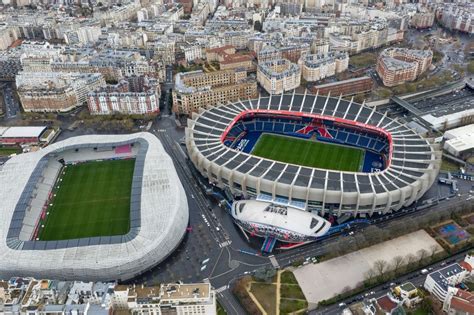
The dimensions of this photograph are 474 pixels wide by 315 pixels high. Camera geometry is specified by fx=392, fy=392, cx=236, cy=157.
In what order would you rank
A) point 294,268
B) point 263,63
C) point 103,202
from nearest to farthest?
point 294,268 < point 103,202 < point 263,63

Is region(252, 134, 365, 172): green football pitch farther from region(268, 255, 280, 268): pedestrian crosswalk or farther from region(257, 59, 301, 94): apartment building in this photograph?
region(268, 255, 280, 268): pedestrian crosswalk

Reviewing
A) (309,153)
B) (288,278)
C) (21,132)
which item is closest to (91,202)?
(21,132)

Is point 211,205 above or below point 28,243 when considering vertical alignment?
below

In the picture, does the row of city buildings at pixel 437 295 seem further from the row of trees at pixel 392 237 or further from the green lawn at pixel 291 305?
the green lawn at pixel 291 305

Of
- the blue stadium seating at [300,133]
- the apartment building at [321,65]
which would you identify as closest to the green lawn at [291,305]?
the blue stadium seating at [300,133]

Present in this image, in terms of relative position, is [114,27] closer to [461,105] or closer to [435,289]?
[461,105]

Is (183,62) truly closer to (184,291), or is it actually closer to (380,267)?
(184,291)

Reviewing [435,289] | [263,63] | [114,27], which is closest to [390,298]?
[435,289]
